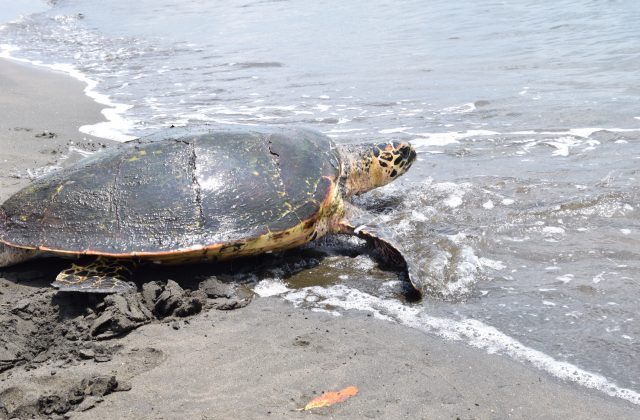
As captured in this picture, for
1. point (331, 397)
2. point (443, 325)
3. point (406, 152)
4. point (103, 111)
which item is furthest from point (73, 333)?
point (103, 111)

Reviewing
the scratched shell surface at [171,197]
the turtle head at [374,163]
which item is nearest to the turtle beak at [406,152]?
the turtle head at [374,163]

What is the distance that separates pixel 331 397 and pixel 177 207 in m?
1.82

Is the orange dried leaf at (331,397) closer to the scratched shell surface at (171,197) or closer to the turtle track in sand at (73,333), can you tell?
the turtle track in sand at (73,333)

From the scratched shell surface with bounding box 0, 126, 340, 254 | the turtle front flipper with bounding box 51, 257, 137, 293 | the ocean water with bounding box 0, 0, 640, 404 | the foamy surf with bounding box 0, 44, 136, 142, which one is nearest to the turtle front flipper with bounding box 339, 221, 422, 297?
the ocean water with bounding box 0, 0, 640, 404

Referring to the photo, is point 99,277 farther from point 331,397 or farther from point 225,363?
point 331,397

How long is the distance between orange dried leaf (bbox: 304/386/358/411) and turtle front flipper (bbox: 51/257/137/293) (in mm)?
1558

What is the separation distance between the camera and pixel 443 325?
3332mm

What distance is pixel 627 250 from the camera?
399cm

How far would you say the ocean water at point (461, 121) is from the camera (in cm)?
347

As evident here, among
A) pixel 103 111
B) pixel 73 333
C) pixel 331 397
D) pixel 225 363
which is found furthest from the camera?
pixel 103 111

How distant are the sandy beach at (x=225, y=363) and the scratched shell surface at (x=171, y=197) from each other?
0.33m

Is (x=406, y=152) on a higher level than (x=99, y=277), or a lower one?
higher

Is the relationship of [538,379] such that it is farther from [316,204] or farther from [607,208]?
[607,208]

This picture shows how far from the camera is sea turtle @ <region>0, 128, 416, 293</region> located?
3.78 metres
